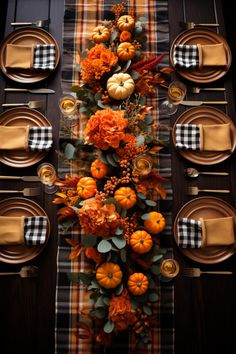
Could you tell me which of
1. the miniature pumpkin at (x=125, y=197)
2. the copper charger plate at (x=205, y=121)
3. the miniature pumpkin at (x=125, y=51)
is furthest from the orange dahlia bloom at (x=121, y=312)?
the miniature pumpkin at (x=125, y=51)

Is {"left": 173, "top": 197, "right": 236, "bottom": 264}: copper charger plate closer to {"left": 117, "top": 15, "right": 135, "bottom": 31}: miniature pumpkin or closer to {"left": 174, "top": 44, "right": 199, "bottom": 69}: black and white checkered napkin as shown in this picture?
{"left": 174, "top": 44, "right": 199, "bottom": 69}: black and white checkered napkin

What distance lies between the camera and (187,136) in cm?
164

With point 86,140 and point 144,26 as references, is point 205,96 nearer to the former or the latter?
point 144,26

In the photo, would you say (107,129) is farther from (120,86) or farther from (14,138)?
(14,138)

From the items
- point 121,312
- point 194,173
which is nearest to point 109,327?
point 121,312

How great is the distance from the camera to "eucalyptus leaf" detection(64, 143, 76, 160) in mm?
1577

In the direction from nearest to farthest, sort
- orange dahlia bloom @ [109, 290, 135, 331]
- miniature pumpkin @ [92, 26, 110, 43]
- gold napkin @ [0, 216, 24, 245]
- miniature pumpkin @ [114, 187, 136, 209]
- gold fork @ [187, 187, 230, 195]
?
1. orange dahlia bloom @ [109, 290, 135, 331]
2. miniature pumpkin @ [114, 187, 136, 209]
3. gold napkin @ [0, 216, 24, 245]
4. gold fork @ [187, 187, 230, 195]
5. miniature pumpkin @ [92, 26, 110, 43]

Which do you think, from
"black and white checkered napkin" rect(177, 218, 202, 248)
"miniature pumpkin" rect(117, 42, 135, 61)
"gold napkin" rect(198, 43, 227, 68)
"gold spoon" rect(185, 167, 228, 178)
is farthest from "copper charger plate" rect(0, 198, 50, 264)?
"gold napkin" rect(198, 43, 227, 68)

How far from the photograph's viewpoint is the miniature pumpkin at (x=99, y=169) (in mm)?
1455

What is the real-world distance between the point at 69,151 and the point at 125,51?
58cm

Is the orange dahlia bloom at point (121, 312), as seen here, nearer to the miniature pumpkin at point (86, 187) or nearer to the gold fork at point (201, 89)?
the miniature pumpkin at point (86, 187)

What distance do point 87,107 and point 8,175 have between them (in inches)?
20.2

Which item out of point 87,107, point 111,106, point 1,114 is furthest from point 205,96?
point 1,114

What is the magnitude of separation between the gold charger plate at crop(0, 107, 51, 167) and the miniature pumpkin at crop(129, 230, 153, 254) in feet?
2.00
